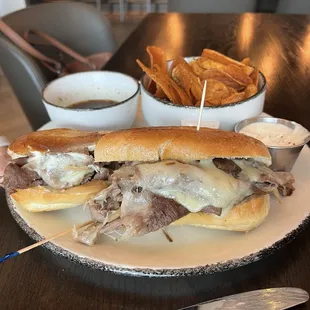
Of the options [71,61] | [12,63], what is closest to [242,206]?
[12,63]

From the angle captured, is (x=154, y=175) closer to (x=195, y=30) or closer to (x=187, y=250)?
(x=187, y=250)

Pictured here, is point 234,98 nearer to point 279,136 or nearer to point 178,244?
point 279,136

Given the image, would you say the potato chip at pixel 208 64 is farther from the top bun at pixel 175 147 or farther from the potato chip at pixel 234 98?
the top bun at pixel 175 147

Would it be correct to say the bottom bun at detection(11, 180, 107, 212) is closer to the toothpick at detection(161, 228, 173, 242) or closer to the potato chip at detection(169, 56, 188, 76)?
the toothpick at detection(161, 228, 173, 242)

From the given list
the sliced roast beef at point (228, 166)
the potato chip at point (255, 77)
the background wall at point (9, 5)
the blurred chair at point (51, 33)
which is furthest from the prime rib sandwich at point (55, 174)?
the background wall at point (9, 5)

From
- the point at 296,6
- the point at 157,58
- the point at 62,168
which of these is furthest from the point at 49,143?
the point at 296,6
